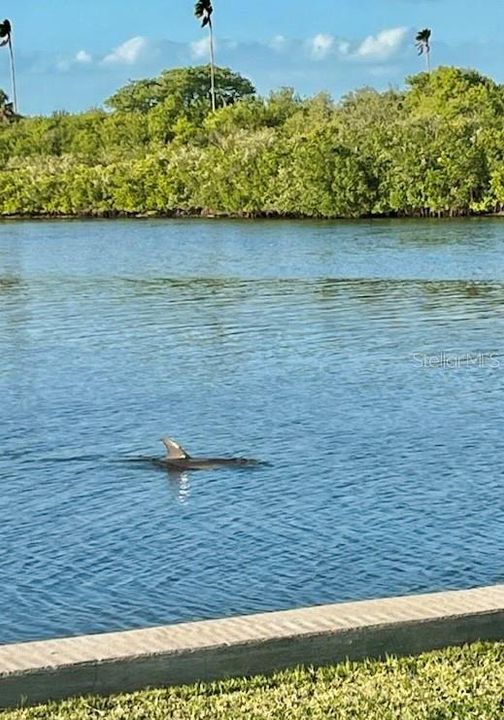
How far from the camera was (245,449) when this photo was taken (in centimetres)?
1456

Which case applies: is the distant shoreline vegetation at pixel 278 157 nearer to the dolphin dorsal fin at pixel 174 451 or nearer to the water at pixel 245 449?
the water at pixel 245 449

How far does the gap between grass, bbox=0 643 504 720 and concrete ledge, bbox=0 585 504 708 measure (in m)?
0.06

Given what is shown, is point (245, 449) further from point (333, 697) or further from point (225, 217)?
point (225, 217)

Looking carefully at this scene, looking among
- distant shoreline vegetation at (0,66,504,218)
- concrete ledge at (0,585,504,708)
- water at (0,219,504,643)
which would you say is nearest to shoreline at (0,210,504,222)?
distant shoreline vegetation at (0,66,504,218)

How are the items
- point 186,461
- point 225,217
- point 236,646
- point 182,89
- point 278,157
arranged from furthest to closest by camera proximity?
point 182,89, point 225,217, point 278,157, point 186,461, point 236,646

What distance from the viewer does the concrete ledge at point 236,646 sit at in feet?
18.5

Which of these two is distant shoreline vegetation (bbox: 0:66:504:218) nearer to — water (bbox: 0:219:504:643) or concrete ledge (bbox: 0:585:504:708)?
water (bbox: 0:219:504:643)

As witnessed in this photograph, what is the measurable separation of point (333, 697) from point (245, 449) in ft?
29.4

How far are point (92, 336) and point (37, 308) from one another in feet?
20.3

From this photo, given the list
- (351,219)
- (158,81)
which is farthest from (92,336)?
(158,81)

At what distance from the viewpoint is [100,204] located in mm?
94562

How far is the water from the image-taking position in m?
9.80

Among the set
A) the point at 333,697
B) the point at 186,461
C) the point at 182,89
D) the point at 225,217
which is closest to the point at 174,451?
the point at 186,461

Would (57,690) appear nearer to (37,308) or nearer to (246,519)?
(246,519)
